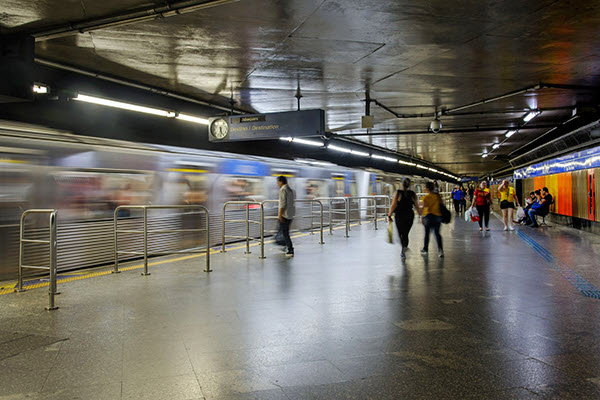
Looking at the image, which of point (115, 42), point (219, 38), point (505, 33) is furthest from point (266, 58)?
point (505, 33)

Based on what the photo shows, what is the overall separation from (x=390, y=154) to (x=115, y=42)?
1951 centimetres

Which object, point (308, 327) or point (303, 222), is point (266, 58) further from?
point (303, 222)

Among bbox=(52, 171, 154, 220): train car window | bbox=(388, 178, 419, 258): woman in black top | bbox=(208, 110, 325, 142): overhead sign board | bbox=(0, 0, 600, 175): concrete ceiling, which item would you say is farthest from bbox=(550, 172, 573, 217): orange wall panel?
bbox=(52, 171, 154, 220): train car window

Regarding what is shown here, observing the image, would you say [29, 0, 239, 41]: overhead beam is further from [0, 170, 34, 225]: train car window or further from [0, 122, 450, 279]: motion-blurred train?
[0, 170, 34, 225]: train car window

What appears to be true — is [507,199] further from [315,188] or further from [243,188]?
[243,188]

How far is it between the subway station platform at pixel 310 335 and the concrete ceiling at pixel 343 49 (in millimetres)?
3608

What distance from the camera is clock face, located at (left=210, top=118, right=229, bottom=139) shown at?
10.1 m

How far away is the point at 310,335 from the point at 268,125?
6.27m

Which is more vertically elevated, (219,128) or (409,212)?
(219,128)

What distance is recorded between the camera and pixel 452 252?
9.40m

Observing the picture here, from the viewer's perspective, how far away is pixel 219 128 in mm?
10188

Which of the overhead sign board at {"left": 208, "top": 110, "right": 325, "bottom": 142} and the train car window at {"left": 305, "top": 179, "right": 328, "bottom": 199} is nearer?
the overhead sign board at {"left": 208, "top": 110, "right": 325, "bottom": 142}

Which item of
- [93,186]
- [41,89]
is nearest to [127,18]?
[41,89]

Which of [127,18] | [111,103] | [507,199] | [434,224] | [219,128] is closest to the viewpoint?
[127,18]
